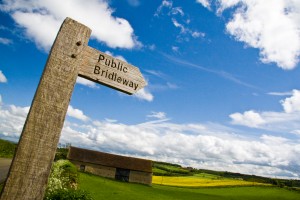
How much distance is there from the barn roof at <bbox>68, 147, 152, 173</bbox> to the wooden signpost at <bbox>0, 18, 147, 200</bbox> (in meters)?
55.4

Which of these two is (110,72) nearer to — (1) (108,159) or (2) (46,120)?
(2) (46,120)

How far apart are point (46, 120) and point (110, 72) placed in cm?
88

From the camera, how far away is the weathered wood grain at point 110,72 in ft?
8.44

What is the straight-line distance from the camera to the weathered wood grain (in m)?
2.57

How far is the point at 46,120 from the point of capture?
2.12 meters

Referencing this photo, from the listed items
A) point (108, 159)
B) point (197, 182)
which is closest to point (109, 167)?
point (108, 159)

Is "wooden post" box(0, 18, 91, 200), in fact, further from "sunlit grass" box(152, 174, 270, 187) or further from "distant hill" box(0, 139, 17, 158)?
"sunlit grass" box(152, 174, 270, 187)

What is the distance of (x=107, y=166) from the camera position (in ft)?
186

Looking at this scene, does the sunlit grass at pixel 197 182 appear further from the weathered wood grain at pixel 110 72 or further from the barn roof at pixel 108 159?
the weathered wood grain at pixel 110 72

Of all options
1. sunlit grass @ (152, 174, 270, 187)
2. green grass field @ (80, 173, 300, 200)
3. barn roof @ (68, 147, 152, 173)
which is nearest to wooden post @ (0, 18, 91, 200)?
green grass field @ (80, 173, 300, 200)

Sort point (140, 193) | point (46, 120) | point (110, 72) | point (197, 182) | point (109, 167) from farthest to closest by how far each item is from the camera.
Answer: point (197, 182) → point (109, 167) → point (140, 193) → point (110, 72) → point (46, 120)

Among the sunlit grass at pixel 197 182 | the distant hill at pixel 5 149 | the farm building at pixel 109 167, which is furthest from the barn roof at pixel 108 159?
the distant hill at pixel 5 149

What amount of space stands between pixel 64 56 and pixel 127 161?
5947 cm

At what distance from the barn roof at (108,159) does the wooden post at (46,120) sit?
5551 centimetres
